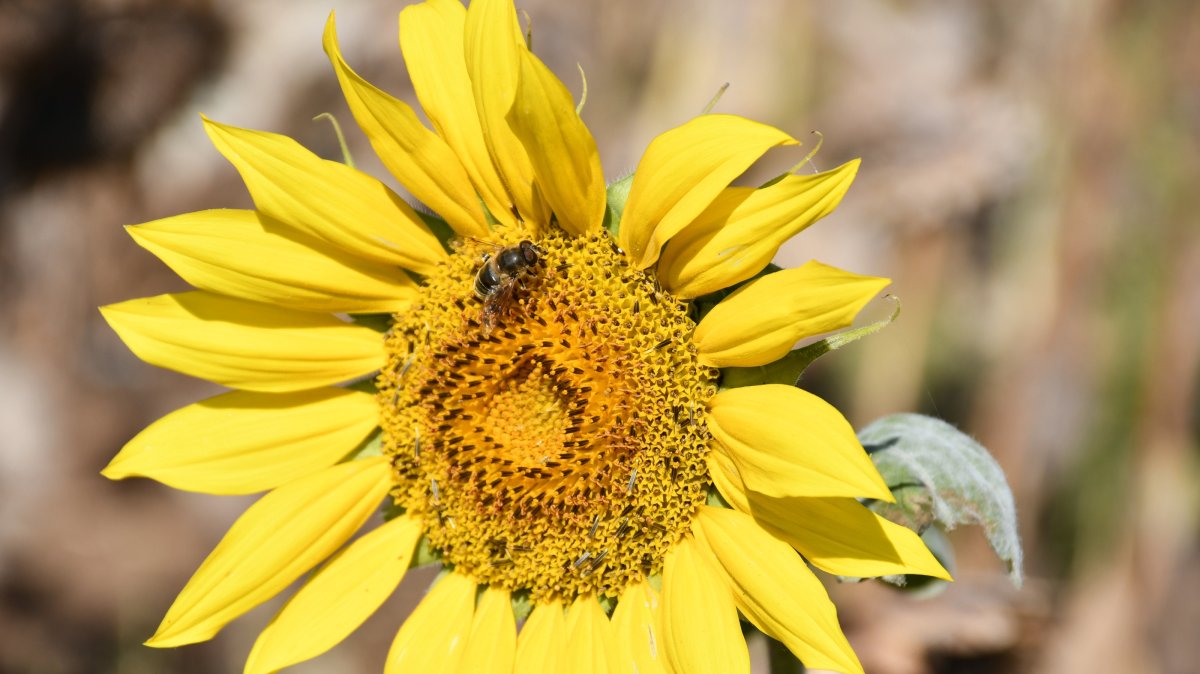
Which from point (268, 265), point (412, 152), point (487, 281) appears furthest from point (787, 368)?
point (268, 265)

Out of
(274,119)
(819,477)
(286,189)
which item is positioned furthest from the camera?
(274,119)

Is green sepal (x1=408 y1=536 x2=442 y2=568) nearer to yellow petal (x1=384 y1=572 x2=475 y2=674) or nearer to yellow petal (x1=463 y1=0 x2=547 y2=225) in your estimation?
yellow petal (x1=384 y1=572 x2=475 y2=674)

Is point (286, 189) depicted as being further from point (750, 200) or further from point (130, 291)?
point (130, 291)

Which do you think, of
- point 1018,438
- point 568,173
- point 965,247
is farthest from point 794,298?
point 965,247

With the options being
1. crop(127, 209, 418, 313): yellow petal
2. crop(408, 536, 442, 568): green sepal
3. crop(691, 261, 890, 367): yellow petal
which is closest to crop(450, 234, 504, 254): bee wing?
crop(127, 209, 418, 313): yellow petal

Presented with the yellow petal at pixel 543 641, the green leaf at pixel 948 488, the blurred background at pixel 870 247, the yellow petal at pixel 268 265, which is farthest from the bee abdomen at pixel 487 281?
the blurred background at pixel 870 247
